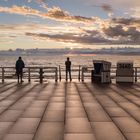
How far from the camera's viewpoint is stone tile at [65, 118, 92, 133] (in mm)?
8891

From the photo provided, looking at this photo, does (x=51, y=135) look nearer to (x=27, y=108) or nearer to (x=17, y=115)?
(x=17, y=115)

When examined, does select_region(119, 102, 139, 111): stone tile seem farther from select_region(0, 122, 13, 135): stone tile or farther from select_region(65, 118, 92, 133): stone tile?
select_region(0, 122, 13, 135): stone tile

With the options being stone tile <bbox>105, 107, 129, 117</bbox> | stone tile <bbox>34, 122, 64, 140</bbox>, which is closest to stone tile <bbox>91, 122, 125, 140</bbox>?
stone tile <bbox>34, 122, 64, 140</bbox>

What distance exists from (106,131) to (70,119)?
1.84 metres

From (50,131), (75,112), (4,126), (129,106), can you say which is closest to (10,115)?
(4,126)

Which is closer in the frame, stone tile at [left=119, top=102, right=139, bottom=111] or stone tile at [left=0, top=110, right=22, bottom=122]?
stone tile at [left=0, top=110, right=22, bottom=122]

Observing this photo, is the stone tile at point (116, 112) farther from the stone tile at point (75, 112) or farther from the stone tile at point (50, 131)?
the stone tile at point (50, 131)

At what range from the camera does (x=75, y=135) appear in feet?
27.5

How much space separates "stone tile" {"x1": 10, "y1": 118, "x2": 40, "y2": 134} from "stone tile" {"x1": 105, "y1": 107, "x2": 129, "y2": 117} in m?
2.61

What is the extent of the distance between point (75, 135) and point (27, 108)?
4.41m

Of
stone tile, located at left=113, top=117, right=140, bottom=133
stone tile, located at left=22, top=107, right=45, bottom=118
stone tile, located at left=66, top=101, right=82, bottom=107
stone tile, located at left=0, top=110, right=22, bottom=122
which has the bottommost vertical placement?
stone tile, located at left=66, top=101, right=82, bottom=107

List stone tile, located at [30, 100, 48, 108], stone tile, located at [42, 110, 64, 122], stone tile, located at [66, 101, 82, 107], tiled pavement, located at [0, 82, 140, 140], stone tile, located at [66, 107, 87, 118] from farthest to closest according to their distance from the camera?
stone tile, located at [66, 101, 82, 107] → stone tile, located at [30, 100, 48, 108] → stone tile, located at [66, 107, 87, 118] → stone tile, located at [42, 110, 64, 122] → tiled pavement, located at [0, 82, 140, 140]

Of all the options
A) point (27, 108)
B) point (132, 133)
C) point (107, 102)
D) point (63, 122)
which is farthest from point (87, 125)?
point (107, 102)

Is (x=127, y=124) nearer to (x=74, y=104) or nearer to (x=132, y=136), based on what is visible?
(x=132, y=136)
